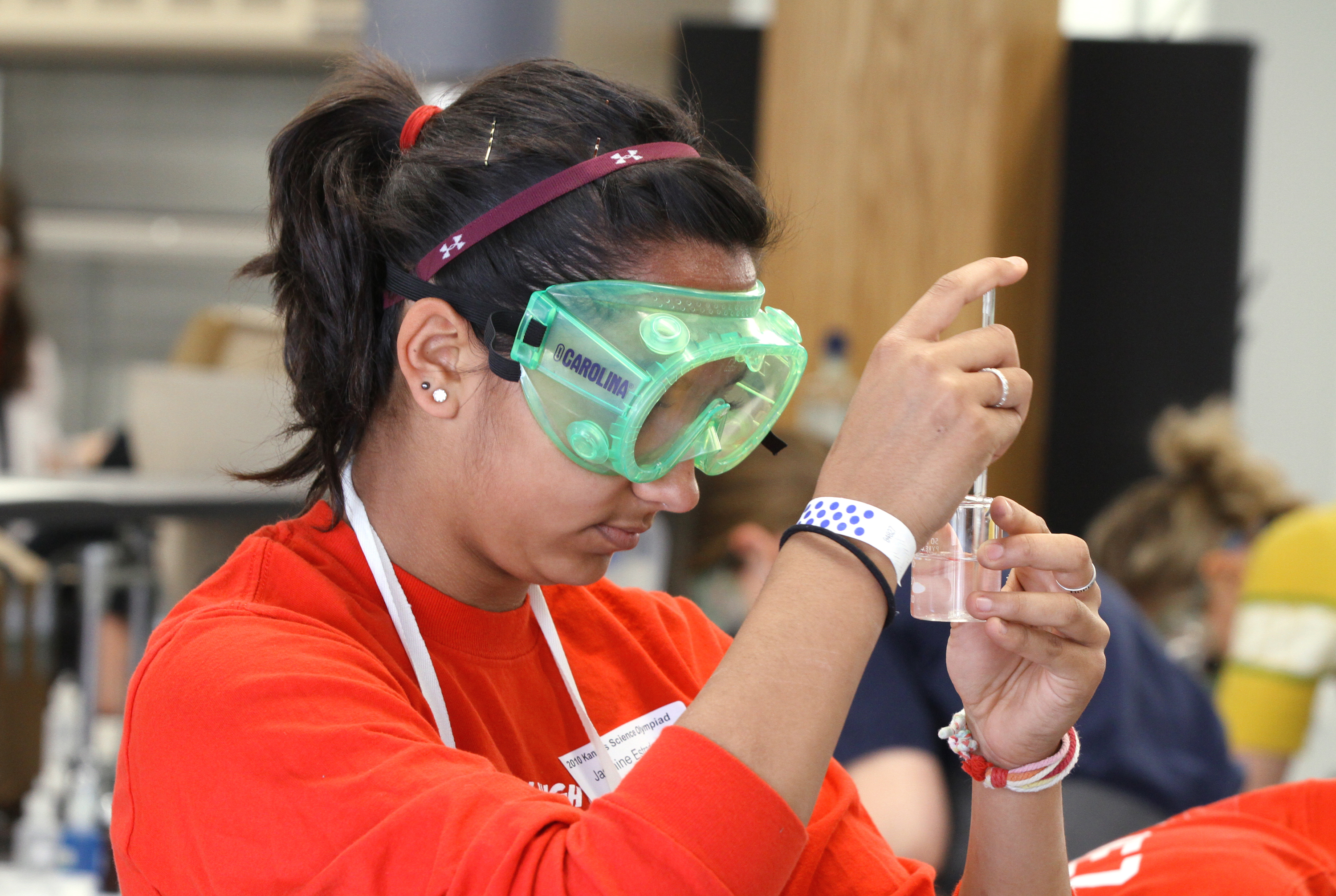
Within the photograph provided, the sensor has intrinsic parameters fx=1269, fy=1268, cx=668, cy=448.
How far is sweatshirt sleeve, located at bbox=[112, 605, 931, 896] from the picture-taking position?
0.74m

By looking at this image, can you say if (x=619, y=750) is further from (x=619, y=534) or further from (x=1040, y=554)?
(x=1040, y=554)

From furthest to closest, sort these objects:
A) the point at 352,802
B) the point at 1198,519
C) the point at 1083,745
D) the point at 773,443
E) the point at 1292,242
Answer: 1. the point at 1292,242
2. the point at 1198,519
3. the point at 1083,745
4. the point at 773,443
5. the point at 352,802

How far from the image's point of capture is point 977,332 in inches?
34.4

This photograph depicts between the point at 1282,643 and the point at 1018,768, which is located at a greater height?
the point at 1018,768

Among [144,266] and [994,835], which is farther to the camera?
[144,266]

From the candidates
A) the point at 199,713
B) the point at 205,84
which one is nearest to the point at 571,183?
the point at 199,713

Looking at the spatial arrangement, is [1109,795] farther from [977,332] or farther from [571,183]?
[571,183]

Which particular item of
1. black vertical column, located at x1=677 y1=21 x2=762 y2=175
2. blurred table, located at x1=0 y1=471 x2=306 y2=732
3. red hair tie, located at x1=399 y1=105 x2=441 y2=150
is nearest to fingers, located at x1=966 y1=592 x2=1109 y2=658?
red hair tie, located at x1=399 y1=105 x2=441 y2=150

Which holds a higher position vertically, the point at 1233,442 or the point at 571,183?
the point at 571,183

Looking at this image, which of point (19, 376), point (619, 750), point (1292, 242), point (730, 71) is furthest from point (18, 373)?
point (1292, 242)

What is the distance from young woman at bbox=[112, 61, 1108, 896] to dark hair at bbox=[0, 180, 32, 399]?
287cm

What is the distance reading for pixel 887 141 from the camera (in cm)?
375

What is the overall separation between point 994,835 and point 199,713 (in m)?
0.69

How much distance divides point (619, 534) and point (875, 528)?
260 mm
